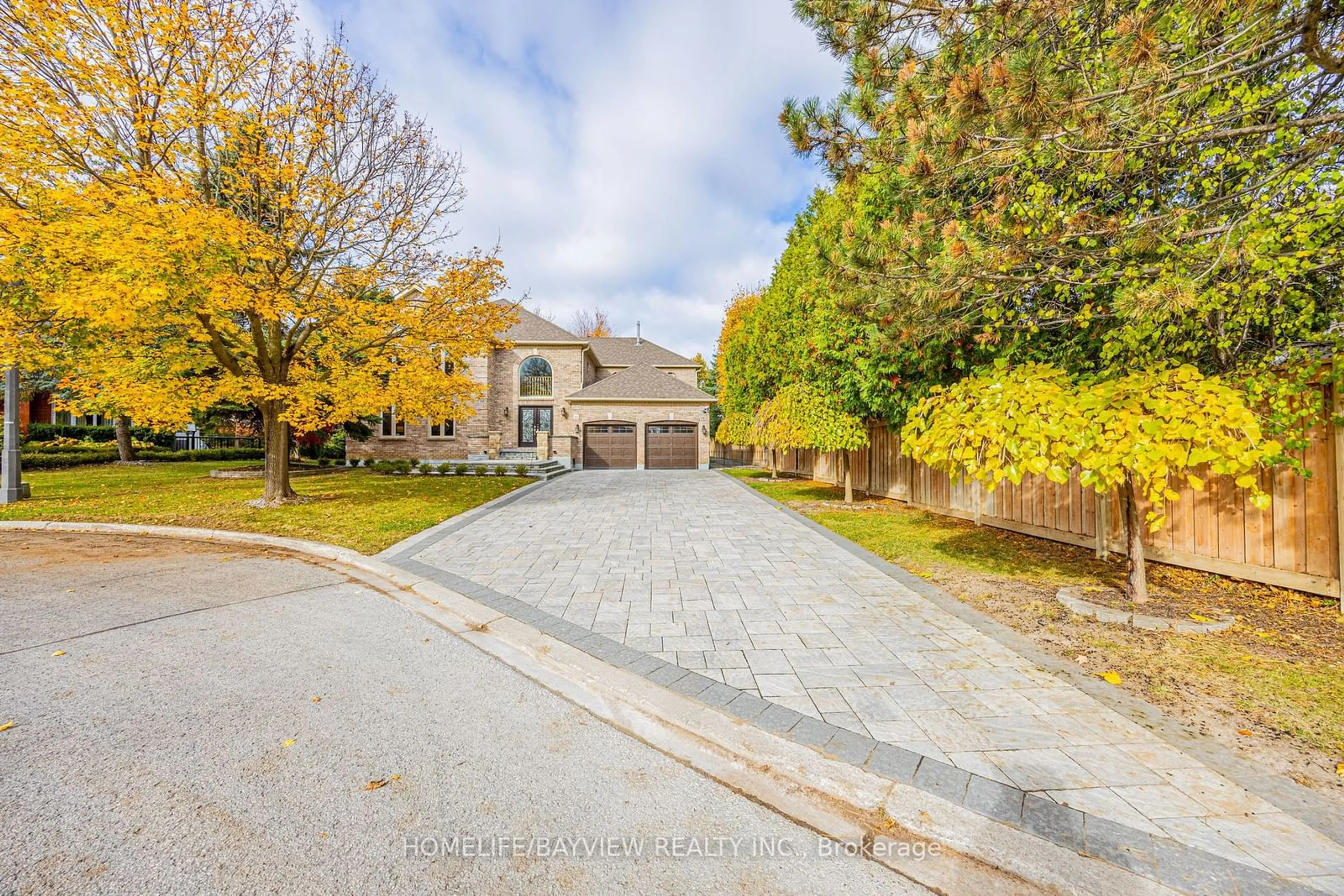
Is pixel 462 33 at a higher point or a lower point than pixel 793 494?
higher

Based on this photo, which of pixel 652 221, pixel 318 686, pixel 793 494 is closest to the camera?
pixel 318 686

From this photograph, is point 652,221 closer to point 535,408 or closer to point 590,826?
point 535,408

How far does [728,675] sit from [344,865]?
207 centimetres

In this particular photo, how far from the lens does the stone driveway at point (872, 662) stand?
2109 millimetres

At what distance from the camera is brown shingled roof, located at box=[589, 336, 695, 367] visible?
31.0 m

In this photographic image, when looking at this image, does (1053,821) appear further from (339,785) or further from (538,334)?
(538,334)

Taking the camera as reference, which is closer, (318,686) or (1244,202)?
(318,686)

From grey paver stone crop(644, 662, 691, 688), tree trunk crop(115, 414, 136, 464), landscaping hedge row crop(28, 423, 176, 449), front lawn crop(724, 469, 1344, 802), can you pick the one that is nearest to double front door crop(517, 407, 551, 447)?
landscaping hedge row crop(28, 423, 176, 449)

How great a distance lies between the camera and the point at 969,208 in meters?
5.31

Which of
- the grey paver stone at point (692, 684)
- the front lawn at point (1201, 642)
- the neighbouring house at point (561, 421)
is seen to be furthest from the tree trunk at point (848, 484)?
the neighbouring house at point (561, 421)

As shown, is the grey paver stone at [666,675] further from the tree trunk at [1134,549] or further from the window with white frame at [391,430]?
the window with white frame at [391,430]

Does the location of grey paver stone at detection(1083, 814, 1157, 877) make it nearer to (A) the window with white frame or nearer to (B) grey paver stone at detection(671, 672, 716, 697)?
(B) grey paver stone at detection(671, 672, 716, 697)

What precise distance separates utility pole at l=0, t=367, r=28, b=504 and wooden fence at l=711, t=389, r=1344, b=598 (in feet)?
49.3

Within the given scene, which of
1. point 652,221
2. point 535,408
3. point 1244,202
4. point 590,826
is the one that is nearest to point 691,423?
point 535,408
